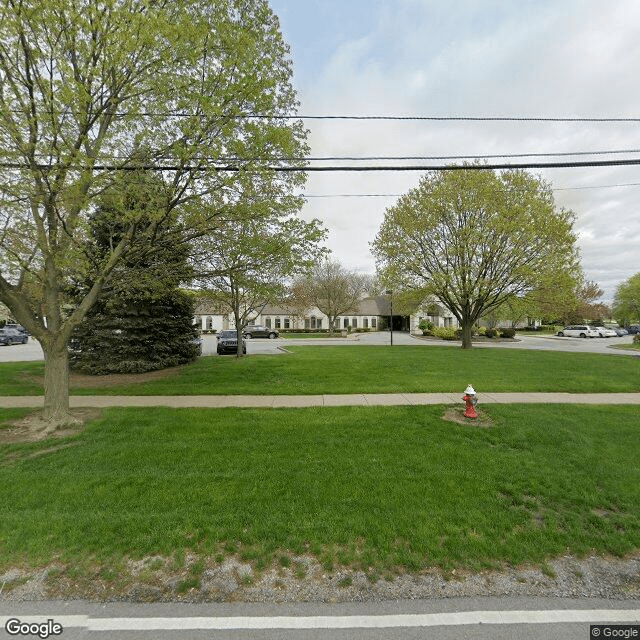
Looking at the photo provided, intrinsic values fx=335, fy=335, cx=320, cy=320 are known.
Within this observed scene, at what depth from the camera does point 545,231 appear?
19047 millimetres

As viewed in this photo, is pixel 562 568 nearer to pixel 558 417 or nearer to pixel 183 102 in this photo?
pixel 558 417

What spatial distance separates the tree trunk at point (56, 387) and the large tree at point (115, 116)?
2 centimetres

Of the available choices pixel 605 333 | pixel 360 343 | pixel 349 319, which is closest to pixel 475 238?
pixel 360 343

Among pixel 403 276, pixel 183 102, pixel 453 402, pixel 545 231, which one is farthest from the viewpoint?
pixel 403 276

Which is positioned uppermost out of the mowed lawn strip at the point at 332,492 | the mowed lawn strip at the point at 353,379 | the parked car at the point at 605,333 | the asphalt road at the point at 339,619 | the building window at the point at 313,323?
the building window at the point at 313,323

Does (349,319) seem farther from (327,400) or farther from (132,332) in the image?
(327,400)

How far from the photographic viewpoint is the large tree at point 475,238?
62.9ft

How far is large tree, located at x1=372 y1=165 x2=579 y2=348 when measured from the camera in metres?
19.2

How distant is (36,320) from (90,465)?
12.1ft

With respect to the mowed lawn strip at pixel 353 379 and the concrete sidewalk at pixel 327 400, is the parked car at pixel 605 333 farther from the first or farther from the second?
the concrete sidewalk at pixel 327 400

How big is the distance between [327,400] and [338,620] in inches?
231

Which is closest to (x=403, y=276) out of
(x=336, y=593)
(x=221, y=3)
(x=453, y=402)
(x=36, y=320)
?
(x=453, y=402)

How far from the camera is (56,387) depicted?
661 centimetres

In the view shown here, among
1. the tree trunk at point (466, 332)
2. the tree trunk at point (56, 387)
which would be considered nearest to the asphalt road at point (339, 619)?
the tree trunk at point (56, 387)
